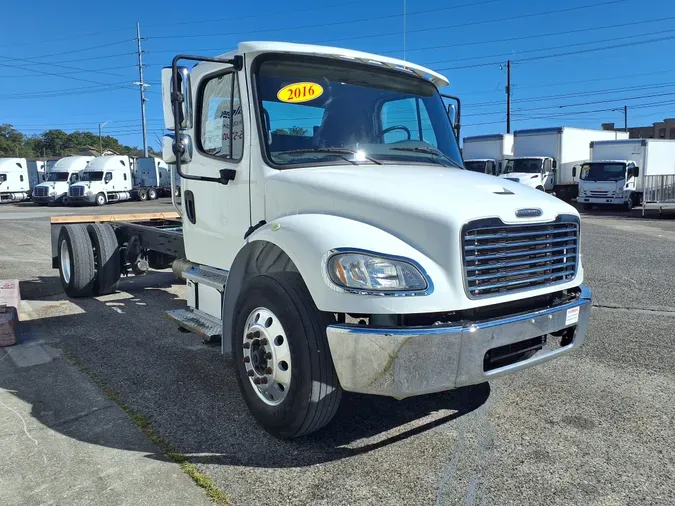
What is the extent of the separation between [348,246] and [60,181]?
38779mm

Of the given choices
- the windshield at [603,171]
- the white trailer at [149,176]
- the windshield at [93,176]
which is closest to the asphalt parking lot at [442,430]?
the windshield at [603,171]

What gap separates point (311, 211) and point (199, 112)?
1681mm

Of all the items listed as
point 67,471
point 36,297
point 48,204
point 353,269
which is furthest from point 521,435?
point 48,204

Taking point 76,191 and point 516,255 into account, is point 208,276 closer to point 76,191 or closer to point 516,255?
Result: point 516,255

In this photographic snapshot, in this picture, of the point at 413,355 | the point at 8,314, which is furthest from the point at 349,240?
the point at 8,314

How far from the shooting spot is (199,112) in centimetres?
462

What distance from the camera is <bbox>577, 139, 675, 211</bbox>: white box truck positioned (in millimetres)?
26516

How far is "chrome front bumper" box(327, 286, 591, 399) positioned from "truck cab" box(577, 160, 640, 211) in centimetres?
2638

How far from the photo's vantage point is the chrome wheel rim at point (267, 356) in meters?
3.34

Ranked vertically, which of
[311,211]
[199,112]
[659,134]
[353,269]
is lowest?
[353,269]

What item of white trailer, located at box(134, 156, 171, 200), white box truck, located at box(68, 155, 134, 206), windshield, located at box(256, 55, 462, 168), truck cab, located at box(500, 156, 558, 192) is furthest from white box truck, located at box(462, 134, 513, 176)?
windshield, located at box(256, 55, 462, 168)

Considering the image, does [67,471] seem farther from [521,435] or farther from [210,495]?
[521,435]

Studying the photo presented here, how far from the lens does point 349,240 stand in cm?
305

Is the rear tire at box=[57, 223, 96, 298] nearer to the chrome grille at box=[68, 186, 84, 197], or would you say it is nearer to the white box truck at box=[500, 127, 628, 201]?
the white box truck at box=[500, 127, 628, 201]
